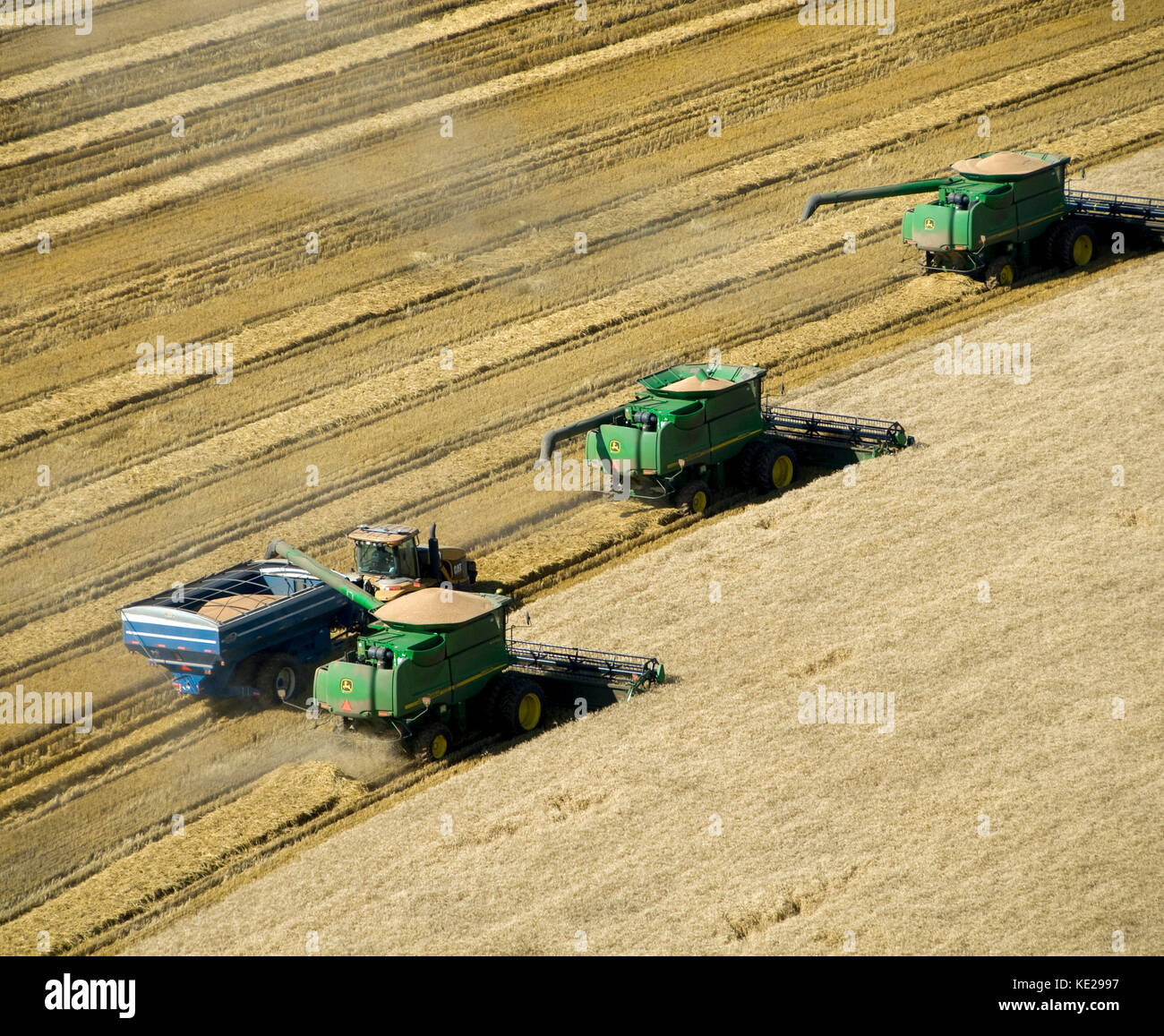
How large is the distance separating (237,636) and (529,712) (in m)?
4.46

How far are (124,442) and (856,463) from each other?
14.7m

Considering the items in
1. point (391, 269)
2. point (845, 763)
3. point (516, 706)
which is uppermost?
point (391, 269)

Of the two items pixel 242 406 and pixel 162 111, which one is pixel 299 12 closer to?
pixel 162 111

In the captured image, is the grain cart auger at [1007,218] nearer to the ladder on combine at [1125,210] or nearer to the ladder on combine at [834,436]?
the ladder on combine at [1125,210]

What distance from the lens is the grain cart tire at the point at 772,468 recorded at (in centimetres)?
3011

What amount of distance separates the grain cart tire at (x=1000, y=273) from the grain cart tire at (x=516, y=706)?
17522 mm

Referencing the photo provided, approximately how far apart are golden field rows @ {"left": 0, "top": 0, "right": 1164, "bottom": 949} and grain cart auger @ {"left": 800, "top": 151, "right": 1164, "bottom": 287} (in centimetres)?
80

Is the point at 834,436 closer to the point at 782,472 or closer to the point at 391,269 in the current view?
the point at 782,472

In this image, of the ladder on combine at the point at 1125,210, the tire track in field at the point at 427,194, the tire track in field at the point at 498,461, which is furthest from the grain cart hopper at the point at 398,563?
the ladder on combine at the point at 1125,210

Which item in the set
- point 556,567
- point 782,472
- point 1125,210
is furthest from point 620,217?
point 556,567

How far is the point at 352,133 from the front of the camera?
4394 centimetres

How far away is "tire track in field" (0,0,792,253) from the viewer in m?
40.9

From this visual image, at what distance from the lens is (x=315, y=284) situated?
38844 millimetres

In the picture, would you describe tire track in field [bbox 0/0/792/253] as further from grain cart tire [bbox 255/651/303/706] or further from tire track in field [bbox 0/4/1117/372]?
grain cart tire [bbox 255/651/303/706]
